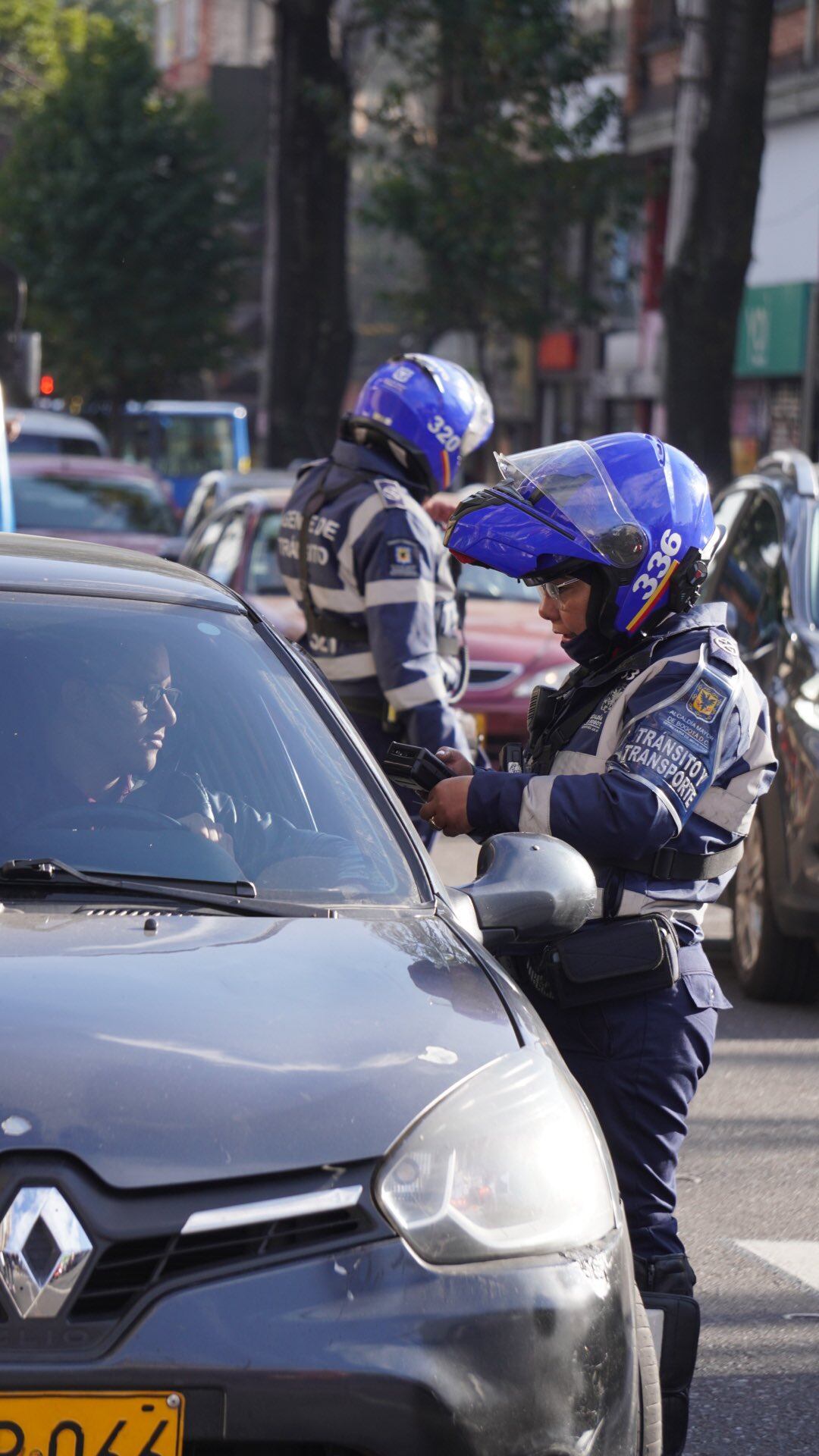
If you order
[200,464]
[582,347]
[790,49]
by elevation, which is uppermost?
[790,49]

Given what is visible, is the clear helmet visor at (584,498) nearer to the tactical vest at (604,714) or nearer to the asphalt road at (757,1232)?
the tactical vest at (604,714)

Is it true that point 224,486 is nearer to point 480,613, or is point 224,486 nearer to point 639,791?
point 480,613

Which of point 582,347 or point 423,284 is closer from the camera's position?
point 423,284

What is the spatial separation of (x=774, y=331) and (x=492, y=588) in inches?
564

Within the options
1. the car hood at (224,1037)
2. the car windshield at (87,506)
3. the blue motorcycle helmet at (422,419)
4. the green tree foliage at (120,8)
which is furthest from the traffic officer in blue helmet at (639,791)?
the green tree foliage at (120,8)

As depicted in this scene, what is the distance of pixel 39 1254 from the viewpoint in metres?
2.54

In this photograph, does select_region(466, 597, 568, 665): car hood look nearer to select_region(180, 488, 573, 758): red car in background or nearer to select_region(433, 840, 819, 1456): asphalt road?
select_region(180, 488, 573, 758): red car in background

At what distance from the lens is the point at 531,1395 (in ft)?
8.89

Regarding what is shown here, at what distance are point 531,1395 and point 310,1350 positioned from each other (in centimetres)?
31

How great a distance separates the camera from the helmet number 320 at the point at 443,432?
6.02 meters

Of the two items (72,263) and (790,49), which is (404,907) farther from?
(72,263)

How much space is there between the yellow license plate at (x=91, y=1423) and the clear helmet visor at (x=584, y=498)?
1650 millimetres

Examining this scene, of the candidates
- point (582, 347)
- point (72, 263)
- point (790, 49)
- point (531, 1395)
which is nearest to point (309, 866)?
point (531, 1395)

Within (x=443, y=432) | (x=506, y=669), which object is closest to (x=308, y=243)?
(x=506, y=669)
